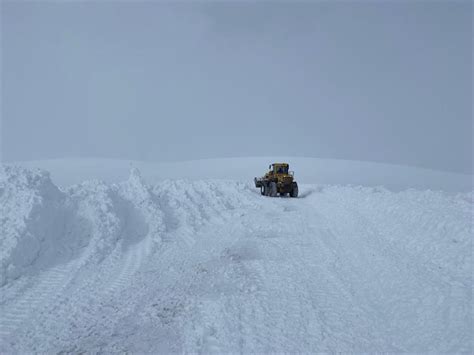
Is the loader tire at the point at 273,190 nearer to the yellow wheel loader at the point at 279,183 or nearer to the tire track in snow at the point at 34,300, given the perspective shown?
the yellow wheel loader at the point at 279,183

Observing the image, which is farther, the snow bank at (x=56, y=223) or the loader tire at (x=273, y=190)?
the loader tire at (x=273, y=190)

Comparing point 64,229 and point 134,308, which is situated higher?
point 64,229

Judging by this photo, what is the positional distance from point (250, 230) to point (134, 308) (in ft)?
16.5

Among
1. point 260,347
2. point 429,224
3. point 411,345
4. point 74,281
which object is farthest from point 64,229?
point 429,224

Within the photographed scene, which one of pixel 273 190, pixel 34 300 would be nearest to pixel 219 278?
pixel 34 300

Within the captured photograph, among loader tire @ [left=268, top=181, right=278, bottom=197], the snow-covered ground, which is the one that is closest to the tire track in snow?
the snow-covered ground

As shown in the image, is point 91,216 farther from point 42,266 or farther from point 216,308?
point 216,308

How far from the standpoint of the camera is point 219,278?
5.95m

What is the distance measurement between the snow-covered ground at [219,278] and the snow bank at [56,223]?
0.10ft

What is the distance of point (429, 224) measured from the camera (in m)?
8.54

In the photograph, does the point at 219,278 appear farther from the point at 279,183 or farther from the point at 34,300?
the point at 279,183

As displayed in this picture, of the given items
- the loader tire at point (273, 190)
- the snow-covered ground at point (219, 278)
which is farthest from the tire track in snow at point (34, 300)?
the loader tire at point (273, 190)

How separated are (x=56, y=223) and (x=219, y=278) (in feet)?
13.8

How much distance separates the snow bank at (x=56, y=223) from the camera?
19.8 ft
